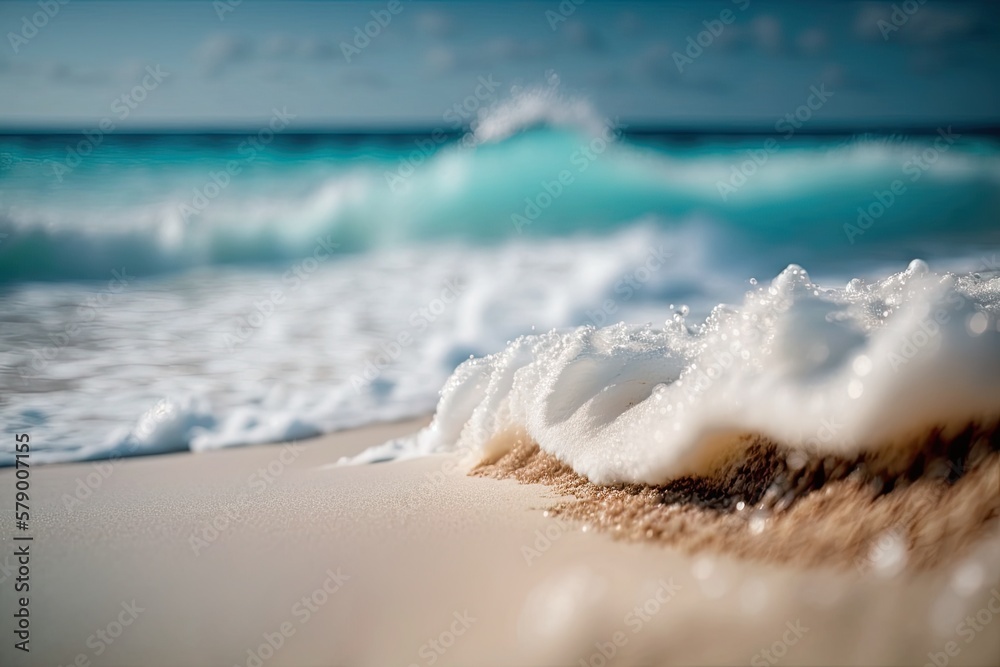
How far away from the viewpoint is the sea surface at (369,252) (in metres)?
4.20

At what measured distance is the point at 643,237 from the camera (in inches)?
408

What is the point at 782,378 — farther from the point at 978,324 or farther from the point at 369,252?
the point at 369,252

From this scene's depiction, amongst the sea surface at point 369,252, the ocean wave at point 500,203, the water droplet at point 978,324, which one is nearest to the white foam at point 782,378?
the water droplet at point 978,324

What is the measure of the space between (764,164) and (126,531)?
49.2ft

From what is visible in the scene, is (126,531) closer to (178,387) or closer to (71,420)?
(71,420)

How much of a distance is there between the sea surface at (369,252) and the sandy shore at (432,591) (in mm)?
333

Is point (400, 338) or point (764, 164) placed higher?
point (764, 164)

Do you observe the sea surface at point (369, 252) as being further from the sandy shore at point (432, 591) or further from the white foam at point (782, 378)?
the sandy shore at point (432, 591)

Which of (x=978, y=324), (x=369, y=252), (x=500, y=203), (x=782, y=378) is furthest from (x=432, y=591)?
(x=500, y=203)

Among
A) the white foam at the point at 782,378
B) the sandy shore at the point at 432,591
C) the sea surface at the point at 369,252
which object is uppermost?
the sea surface at the point at 369,252

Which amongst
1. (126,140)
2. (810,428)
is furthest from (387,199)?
(810,428)

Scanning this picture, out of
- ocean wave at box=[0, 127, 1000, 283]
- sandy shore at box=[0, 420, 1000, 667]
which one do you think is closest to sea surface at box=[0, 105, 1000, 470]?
ocean wave at box=[0, 127, 1000, 283]

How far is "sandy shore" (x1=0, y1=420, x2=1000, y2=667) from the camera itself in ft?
3.60

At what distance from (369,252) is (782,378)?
911 centimetres
